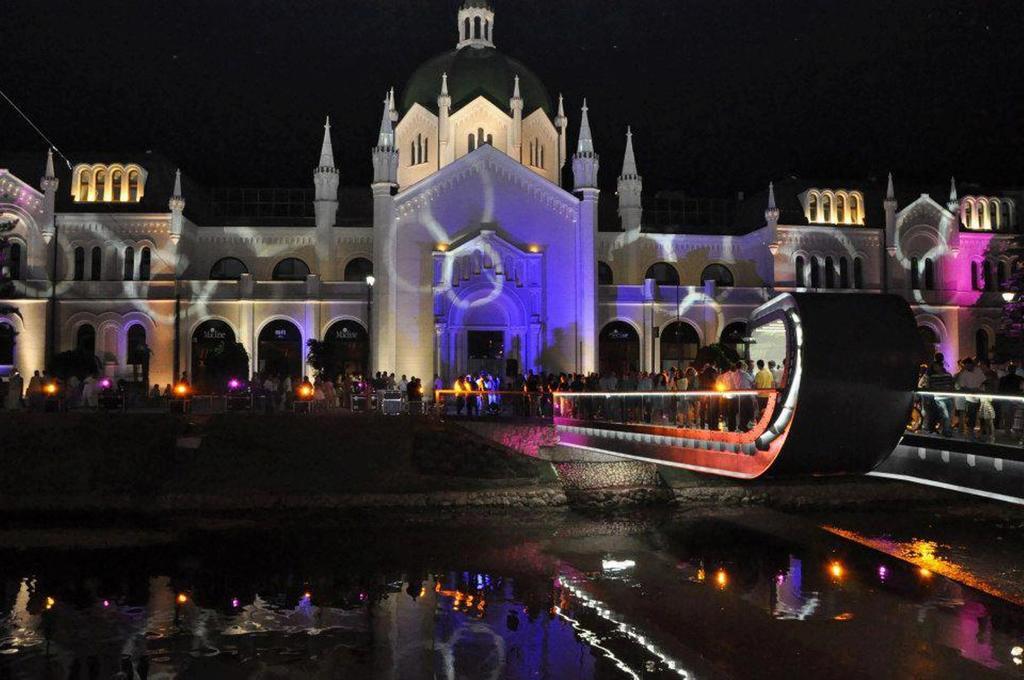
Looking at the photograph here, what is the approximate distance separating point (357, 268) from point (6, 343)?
18841 millimetres

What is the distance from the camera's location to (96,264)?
52.3m

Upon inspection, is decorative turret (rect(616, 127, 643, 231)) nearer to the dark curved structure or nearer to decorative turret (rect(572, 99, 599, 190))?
decorative turret (rect(572, 99, 599, 190))

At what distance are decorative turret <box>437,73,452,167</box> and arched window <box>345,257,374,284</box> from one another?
277 inches

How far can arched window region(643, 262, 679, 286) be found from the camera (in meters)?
57.6

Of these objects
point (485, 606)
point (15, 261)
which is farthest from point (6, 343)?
point (485, 606)

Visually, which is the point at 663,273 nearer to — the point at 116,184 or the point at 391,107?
the point at 391,107

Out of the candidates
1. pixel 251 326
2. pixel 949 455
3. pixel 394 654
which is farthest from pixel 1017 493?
pixel 251 326

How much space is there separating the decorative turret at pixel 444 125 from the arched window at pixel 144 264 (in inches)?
661

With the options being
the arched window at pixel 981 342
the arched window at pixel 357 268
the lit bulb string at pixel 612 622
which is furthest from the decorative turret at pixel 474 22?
the lit bulb string at pixel 612 622

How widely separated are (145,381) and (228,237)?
9869 millimetres

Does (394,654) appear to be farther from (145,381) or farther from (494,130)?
(494,130)

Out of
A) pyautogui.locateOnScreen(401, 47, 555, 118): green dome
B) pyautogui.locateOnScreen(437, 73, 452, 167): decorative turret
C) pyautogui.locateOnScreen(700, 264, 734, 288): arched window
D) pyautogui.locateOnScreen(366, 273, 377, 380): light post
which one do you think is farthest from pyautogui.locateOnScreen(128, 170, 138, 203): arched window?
pyautogui.locateOnScreen(700, 264, 734, 288): arched window

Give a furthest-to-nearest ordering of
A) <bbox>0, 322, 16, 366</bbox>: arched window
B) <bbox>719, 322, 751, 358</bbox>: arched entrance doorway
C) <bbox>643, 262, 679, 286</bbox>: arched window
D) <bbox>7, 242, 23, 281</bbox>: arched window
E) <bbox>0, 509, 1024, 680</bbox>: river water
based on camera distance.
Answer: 1. <bbox>643, 262, 679, 286</bbox>: arched window
2. <bbox>719, 322, 751, 358</bbox>: arched entrance doorway
3. <bbox>7, 242, 23, 281</bbox>: arched window
4. <bbox>0, 322, 16, 366</bbox>: arched window
5. <bbox>0, 509, 1024, 680</bbox>: river water

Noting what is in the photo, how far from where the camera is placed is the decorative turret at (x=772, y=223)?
5534 cm
